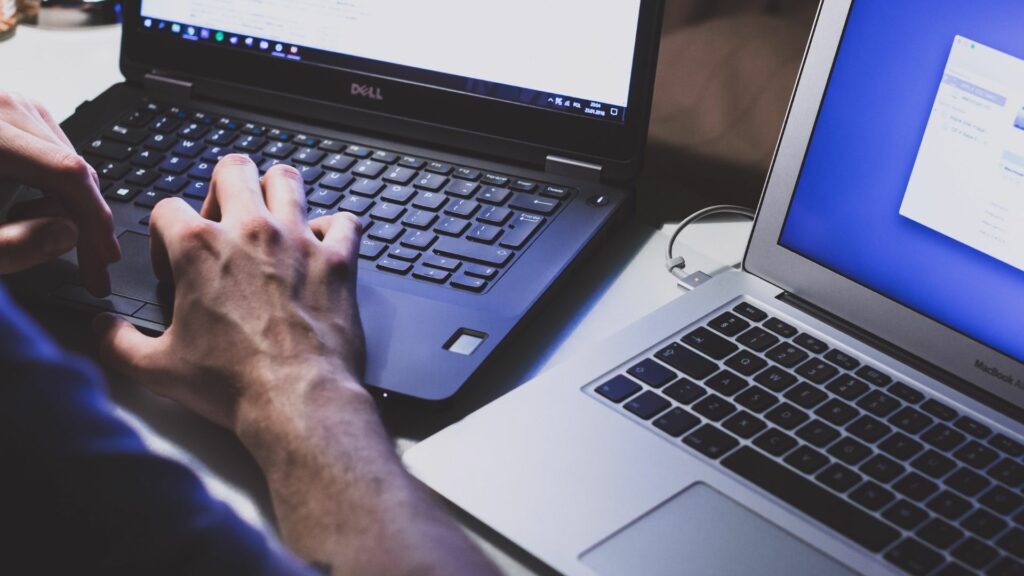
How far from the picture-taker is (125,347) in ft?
2.17

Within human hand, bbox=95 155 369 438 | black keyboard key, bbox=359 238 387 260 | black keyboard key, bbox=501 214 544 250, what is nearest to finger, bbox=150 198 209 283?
human hand, bbox=95 155 369 438

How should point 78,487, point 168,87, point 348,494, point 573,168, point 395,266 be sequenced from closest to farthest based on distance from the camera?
point 78,487
point 348,494
point 395,266
point 573,168
point 168,87

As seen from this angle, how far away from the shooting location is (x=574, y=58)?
83 centimetres

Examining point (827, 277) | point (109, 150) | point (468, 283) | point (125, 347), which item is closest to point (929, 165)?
point (827, 277)

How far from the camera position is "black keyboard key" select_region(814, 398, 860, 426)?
645 millimetres

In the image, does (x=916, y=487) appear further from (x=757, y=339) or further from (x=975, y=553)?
(x=757, y=339)

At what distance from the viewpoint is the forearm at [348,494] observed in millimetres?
513

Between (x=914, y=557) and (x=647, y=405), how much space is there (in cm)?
18

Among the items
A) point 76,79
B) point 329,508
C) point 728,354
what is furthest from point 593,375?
point 76,79

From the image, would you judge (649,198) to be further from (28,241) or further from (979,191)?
(28,241)

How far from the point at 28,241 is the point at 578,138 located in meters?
0.42

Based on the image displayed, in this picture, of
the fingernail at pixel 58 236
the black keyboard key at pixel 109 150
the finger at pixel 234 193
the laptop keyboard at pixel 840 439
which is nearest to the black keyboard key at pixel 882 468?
the laptop keyboard at pixel 840 439

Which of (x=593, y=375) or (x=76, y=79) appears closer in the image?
(x=593, y=375)

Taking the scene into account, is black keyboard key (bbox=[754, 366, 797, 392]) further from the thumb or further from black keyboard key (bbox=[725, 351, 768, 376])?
the thumb
